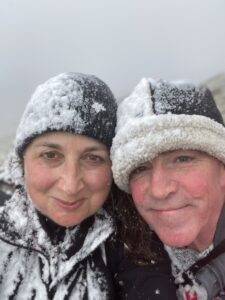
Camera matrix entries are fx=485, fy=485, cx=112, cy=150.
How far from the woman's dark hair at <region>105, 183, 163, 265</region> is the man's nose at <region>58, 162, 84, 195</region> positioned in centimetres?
33

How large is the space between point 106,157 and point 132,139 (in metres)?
0.25

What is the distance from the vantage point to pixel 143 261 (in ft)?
7.29

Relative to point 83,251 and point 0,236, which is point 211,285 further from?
point 0,236

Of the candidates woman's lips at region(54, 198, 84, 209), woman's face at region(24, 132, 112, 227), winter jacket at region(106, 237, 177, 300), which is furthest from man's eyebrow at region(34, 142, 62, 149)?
winter jacket at region(106, 237, 177, 300)

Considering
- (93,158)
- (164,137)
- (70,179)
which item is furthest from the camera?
(93,158)

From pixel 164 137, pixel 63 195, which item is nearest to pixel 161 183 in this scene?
pixel 164 137

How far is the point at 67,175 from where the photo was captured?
2111 mm

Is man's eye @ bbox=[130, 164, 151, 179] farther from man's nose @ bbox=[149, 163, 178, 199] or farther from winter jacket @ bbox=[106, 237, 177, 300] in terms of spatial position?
winter jacket @ bbox=[106, 237, 177, 300]

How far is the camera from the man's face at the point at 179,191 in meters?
2.00

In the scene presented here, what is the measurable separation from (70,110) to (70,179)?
1.03 ft

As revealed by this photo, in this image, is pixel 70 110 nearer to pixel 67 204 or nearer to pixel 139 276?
pixel 67 204

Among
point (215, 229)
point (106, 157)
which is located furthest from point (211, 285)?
point (106, 157)

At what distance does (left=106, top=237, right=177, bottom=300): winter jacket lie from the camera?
2111 mm

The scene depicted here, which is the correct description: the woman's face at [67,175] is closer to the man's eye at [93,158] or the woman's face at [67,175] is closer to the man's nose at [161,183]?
the man's eye at [93,158]
